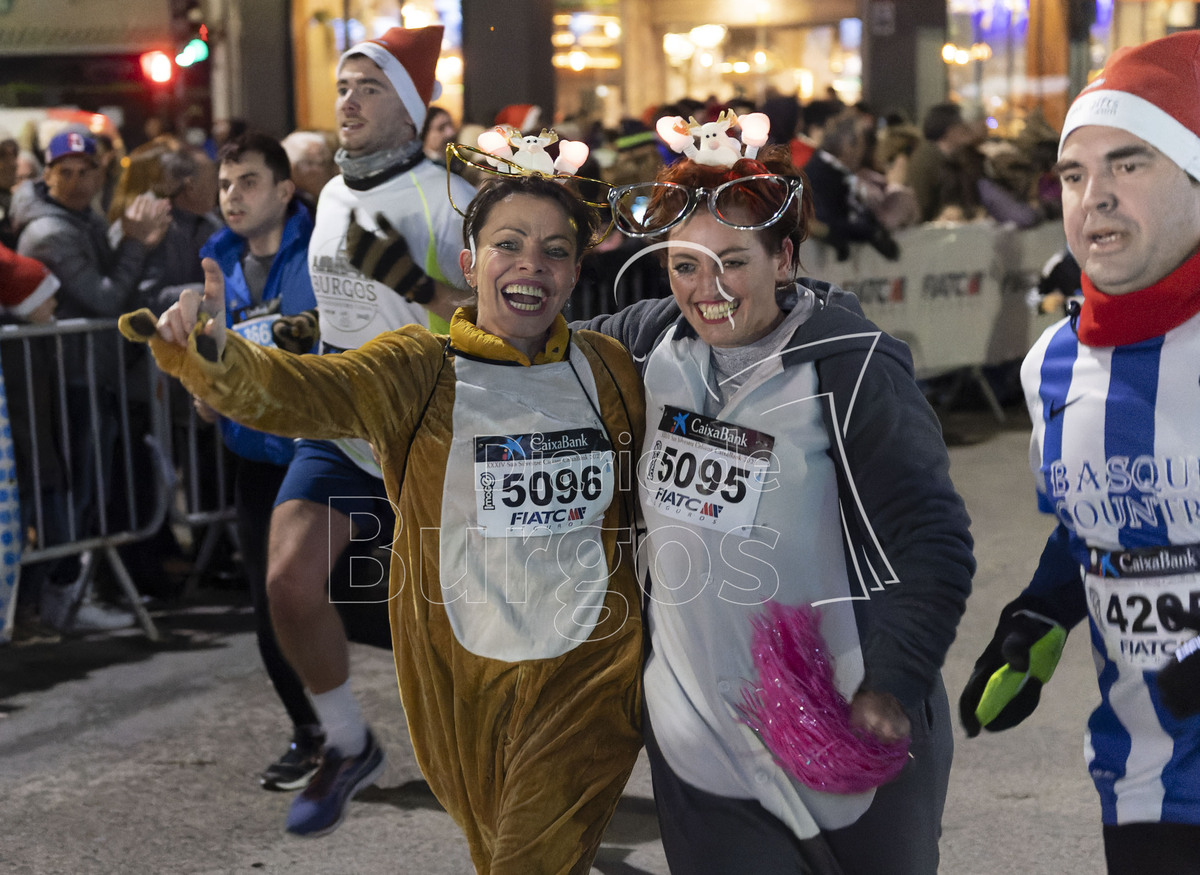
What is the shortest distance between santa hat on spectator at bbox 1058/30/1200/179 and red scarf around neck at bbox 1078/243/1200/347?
181 mm

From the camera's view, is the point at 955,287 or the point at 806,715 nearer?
the point at 806,715

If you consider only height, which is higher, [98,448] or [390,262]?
[390,262]

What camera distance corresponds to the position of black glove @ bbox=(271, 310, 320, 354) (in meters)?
4.45

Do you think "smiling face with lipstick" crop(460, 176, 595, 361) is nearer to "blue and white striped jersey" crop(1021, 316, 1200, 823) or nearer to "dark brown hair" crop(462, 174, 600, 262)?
"dark brown hair" crop(462, 174, 600, 262)

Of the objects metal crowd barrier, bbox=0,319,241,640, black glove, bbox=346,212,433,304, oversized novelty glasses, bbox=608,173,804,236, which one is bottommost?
metal crowd barrier, bbox=0,319,241,640

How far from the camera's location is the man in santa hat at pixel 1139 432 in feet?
7.90

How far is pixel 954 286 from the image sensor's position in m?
10.5

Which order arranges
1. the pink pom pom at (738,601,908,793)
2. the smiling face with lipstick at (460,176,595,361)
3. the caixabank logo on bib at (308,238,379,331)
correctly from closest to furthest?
the pink pom pom at (738,601,908,793) → the smiling face with lipstick at (460,176,595,361) → the caixabank logo on bib at (308,238,379,331)

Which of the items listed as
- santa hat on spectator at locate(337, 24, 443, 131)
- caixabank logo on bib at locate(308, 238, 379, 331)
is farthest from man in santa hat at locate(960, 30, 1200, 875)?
santa hat on spectator at locate(337, 24, 443, 131)

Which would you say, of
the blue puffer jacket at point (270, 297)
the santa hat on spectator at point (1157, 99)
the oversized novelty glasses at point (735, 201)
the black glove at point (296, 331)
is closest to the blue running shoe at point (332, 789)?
the blue puffer jacket at point (270, 297)

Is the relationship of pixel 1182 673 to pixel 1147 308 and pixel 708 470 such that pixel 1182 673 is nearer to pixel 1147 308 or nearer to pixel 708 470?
pixel 1147 308

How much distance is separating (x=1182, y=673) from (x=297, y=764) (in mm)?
3044

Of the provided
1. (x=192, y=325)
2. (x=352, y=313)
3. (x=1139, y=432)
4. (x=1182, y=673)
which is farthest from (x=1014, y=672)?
(x=352, y=313)

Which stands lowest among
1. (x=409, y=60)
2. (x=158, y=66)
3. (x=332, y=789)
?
(x=332, y=789)
